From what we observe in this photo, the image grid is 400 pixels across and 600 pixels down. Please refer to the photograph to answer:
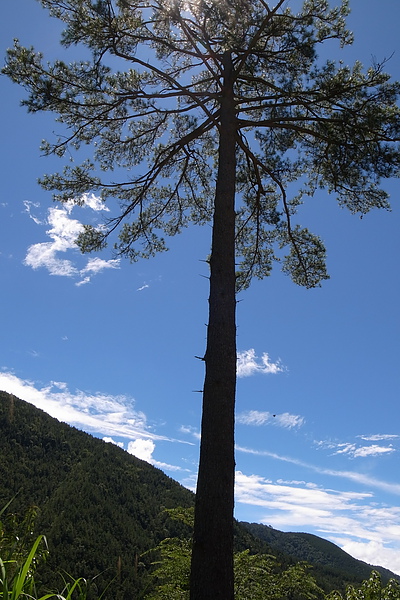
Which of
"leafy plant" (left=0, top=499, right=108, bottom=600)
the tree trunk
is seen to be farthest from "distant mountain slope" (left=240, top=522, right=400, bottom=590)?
"leafy plant" (left=0, top=499, right=108, bottom=600)

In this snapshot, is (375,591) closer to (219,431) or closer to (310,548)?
(219,431)

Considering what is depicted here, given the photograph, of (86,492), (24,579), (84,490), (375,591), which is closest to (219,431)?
(24,579)

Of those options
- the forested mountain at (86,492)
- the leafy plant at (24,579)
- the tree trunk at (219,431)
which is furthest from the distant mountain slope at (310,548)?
the leafy plant at (24,579)

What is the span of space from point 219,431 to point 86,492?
82.9 metres

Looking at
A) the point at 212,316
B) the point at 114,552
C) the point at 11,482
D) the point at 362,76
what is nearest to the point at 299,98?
the point at 362,76

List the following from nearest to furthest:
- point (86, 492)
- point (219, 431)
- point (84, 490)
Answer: point (219, 431)
point (86, 492)
point (84, 490)

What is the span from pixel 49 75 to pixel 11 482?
72.4 metres

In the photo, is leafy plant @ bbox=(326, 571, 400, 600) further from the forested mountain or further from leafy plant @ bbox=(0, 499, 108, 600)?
the forested mountain

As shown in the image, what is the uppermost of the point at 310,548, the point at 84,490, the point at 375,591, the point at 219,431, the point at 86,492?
the point at 219,431

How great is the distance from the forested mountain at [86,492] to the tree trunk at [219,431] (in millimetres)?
56049

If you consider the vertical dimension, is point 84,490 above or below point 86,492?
above

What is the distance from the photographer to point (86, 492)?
78.1m

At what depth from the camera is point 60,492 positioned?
74.5 meters

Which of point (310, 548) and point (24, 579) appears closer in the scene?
point (24, 579)
